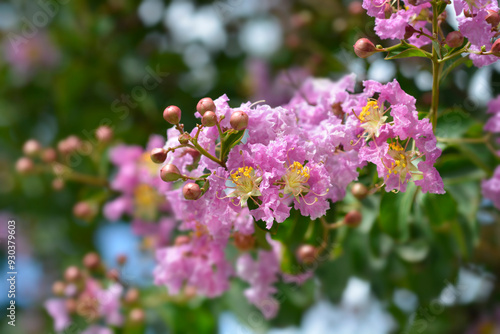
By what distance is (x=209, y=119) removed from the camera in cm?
119

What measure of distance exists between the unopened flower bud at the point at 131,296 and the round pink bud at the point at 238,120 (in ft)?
4.33

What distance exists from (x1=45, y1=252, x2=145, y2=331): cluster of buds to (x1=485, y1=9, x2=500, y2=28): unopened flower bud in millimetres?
1631

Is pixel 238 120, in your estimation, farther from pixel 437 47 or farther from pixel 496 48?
pixel 496 48

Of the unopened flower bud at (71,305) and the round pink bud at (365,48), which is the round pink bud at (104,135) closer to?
the unopened flower bud at (71,305)

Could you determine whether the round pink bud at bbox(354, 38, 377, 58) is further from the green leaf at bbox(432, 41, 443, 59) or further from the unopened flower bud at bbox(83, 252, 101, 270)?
the unopened flower bud at bbox(83, 252, 101, 270)

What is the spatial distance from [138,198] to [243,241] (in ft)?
3.12

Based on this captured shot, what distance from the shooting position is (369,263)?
6.72 feet

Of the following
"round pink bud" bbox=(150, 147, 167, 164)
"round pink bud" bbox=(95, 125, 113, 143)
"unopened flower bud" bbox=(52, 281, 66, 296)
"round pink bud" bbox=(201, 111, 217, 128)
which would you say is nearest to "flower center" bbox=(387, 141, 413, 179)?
"round pink bud" bbox=(201, 111, 217, 128)

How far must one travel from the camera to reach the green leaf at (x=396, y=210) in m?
1.45

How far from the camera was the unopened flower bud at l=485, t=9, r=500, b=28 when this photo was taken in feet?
3.89

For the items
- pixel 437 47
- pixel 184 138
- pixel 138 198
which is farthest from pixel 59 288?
pixel 437 47

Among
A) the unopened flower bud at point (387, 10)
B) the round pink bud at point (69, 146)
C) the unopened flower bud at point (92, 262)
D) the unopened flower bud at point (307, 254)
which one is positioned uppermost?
the unopened flower bud at point (387, 10)

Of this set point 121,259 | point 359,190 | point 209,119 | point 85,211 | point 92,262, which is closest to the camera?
point 209,119

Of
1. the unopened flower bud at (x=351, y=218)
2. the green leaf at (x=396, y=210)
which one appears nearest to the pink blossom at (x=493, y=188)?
the green leaf at (x=396, y=210)
